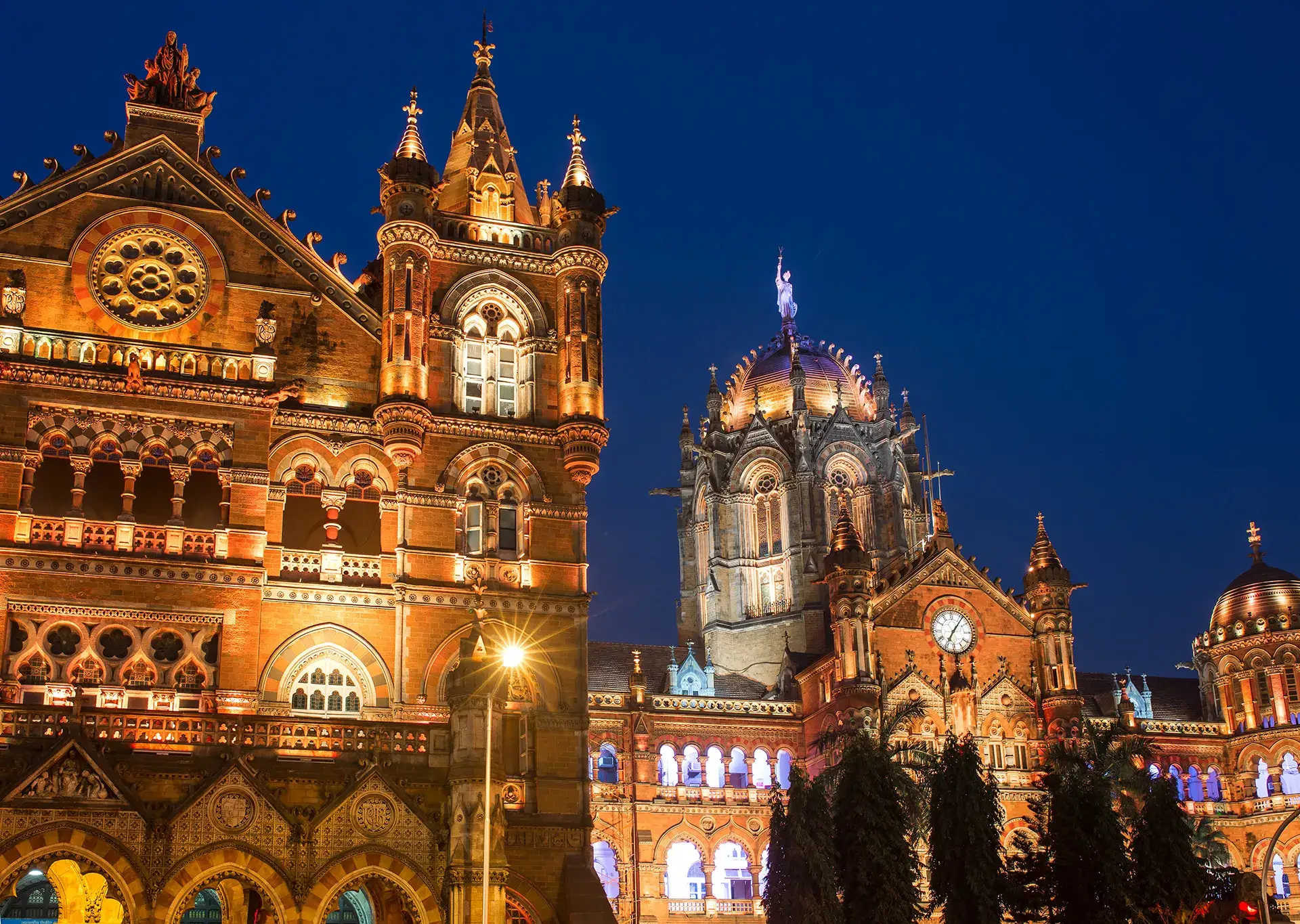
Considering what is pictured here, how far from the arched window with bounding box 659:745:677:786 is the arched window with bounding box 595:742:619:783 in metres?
2.27

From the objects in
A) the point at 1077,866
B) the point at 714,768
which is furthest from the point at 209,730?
the point at 714,768

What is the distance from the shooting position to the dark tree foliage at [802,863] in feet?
133

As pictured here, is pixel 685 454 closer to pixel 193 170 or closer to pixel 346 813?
pixel 193 170

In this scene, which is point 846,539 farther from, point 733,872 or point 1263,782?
point 1263,782

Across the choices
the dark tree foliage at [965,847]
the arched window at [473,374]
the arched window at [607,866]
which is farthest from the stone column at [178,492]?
the arched window at [607,866]

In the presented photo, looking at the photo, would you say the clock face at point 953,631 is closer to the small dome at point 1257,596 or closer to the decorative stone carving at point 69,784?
the small dome at point 1257,596

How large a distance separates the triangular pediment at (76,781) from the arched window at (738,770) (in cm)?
4030

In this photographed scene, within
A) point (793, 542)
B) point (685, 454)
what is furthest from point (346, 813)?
point (685, 454)

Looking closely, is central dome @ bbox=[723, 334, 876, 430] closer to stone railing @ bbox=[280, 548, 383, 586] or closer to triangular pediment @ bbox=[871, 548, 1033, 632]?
triangular pediment @ bbox=[871, 548, 1033, 632]

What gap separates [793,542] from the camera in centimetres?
8306

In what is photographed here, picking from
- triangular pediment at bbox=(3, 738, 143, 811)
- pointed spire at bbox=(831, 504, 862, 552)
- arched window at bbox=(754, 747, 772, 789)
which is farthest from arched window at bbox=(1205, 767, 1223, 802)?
triangular pediment at bbox=(3, 738, 143, 811)

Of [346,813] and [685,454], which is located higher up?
[685,454]

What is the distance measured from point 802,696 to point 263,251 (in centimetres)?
3894

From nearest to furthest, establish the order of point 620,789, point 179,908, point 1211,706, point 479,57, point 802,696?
point 179,908 → point 479,57 → point 620,789 → point 802,696 → point 1211,706
